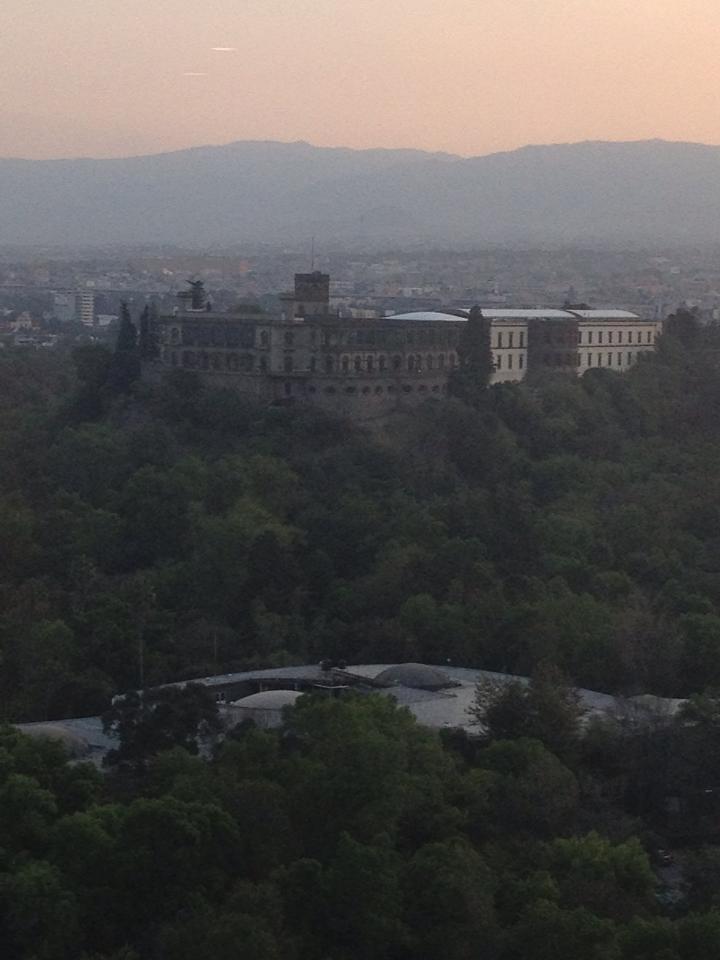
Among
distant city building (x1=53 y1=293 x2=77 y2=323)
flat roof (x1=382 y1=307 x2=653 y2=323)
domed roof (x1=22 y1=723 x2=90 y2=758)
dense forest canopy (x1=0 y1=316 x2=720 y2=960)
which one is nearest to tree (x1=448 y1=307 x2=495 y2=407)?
dense forest canopy (x1=0 y1=316 x2=720 y2=960)

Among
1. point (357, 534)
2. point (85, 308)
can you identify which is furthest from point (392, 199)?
point (357, 534)

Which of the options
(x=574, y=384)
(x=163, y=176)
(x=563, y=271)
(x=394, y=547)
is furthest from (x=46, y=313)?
(x=394, y=547)

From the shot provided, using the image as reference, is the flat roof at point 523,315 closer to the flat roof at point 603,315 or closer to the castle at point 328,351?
the flat roof at point 603,315

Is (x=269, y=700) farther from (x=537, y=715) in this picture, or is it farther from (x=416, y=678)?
(x=537, y=715)

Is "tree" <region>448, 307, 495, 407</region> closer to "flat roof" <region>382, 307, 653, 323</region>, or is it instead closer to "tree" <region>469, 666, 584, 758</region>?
"flat roof" <region>382, 307, 653, 323</region>

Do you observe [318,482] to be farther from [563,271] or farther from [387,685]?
[563,271]
